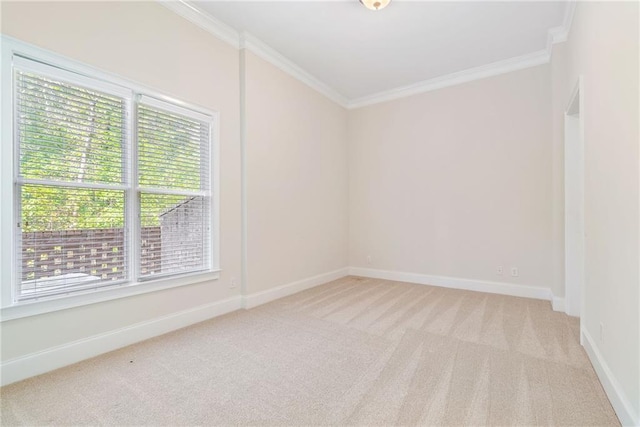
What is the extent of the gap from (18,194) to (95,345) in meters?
1.27

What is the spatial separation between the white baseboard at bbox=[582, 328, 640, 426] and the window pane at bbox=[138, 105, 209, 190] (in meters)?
3.58

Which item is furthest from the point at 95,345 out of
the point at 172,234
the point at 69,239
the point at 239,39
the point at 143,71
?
the point at 239,39

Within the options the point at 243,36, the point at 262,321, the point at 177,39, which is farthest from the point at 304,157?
the point at 262,321

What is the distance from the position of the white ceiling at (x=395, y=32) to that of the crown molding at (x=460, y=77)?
92mm

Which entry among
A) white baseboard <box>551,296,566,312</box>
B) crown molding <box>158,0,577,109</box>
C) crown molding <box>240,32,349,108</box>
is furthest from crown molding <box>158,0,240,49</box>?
white baseboard <box>551,296,566,312</box>

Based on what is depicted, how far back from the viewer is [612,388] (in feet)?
5.57

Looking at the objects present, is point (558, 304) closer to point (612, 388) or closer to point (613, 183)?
point (612, 388)

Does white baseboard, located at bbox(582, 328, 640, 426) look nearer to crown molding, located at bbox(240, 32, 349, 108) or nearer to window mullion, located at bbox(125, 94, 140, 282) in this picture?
window mullion, located at bbox(125, 94, 140, 282)

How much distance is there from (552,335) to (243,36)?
451 centimetres

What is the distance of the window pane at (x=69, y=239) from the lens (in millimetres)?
2062

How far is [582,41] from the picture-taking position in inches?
96.1

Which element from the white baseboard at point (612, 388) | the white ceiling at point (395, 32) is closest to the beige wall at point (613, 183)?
the white baseboard at point (612, 388)

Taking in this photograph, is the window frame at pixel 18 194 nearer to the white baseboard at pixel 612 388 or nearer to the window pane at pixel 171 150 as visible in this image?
the window pane at pixel 171 150

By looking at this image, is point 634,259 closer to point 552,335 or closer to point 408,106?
point 552,335
